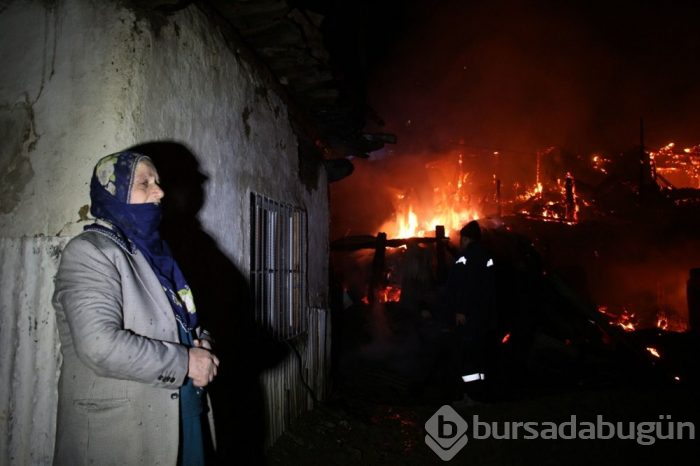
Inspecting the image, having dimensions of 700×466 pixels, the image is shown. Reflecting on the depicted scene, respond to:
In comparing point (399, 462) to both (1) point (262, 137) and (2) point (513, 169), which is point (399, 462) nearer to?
(1) point (262, 137)

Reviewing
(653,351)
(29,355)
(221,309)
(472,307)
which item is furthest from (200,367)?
(653,351)

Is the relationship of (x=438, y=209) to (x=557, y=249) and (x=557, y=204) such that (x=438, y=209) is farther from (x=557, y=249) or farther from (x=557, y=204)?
(x=557, y=249)

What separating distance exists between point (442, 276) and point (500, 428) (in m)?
6.78

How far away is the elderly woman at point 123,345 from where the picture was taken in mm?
1612

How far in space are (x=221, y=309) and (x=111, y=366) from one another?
6.44 feet

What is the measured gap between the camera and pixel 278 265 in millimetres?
4938

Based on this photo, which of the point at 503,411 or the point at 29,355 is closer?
the point at 29,355

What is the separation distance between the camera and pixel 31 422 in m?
2.26

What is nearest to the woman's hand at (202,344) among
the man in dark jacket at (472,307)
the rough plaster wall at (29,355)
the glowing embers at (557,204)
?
the rough plaster wall at (29,355)

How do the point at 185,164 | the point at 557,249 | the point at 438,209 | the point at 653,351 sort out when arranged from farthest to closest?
the point at 438,209
the point at 557,249
the point at 653,351
the point at 185,164

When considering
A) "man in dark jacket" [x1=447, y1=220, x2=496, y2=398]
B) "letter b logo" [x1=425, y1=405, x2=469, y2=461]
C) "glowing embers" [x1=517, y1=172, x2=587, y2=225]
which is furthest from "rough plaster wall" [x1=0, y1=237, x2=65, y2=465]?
"glowing embers" [x1=517, y1=172, x2=587, y2=225]

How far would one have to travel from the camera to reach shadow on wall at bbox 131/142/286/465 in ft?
9.66

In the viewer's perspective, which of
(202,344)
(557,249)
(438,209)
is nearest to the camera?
(202,344)

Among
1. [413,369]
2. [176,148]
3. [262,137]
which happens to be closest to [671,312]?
[413,369]
